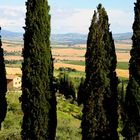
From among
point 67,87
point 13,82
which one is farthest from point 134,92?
point 13,82

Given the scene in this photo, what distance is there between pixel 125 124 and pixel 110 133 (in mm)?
1117

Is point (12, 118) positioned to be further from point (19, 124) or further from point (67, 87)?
point (67, 87)

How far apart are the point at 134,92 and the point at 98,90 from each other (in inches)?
87.8

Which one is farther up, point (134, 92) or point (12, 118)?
point (134, 92)

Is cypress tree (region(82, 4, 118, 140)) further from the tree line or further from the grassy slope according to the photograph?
the grassy slope

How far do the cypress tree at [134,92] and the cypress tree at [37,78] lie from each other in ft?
16.6

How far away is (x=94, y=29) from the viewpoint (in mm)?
25891

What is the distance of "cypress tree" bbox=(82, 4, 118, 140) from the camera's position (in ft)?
84.0

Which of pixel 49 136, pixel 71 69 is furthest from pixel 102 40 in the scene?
pixel 71 69

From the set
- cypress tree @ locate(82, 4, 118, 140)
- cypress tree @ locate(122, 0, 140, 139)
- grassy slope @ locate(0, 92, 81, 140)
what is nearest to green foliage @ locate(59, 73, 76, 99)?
grassy slope @ locate(0, 92, 81, 140)

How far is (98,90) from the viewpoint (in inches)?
1016

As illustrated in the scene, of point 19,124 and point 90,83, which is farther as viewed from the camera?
point 19,124

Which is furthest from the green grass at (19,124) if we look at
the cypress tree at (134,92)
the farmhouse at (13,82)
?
the farmhouse at (13,82)

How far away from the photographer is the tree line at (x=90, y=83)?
25286mm
